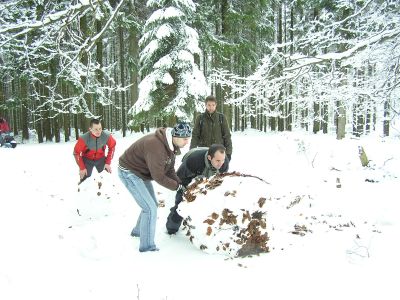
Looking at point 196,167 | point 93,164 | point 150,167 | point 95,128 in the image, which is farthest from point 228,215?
point 93,164

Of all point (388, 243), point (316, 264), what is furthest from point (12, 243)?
point (388, 243)

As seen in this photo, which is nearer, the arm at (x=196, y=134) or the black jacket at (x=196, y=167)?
the black jacket at (x=196, y=167)

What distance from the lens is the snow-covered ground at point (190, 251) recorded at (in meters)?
3.58

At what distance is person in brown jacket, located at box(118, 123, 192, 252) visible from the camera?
4336mm

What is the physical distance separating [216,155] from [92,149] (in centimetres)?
313

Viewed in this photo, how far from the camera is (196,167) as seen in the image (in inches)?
200

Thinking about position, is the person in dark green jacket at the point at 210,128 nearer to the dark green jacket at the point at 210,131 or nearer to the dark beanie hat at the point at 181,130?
the dark green jacket at the point at 210,131

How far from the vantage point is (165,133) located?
4.42m

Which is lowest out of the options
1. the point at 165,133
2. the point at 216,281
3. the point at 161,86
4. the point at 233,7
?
the point at 216,281

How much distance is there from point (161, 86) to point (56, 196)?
310 inches

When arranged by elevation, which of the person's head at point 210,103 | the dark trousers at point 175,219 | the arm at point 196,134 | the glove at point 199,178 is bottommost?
the dark trousers at point 175,219

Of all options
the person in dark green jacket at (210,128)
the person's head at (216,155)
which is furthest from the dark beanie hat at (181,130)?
the person in dark green jacket at (210,128)

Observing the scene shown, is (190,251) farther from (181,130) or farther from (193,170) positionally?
(181,130)

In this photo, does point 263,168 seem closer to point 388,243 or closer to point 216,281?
point 388,243
